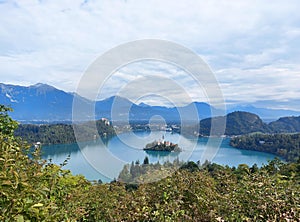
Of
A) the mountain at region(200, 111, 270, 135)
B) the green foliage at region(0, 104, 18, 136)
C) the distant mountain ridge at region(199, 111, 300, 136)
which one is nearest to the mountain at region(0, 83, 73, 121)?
the mountain at region(200, 111, 270, 135)

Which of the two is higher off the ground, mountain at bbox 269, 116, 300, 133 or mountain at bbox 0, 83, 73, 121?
mountain at bbox 0, 83, 73, 121

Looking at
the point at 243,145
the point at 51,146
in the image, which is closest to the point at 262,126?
the point at 243,145

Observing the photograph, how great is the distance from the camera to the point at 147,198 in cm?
277

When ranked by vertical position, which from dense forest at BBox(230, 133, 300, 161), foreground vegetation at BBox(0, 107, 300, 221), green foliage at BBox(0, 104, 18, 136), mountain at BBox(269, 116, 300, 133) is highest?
mountain at BBox(269, 116, 300, 133)

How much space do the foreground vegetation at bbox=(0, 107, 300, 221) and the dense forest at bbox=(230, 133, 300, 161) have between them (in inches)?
1805

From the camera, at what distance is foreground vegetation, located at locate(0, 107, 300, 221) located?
4.04ft

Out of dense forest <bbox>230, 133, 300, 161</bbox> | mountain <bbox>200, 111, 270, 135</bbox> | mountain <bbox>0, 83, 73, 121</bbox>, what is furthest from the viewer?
mountain <bbox>0, 83, 73, 121</bbox>

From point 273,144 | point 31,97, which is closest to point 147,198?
point 273,144

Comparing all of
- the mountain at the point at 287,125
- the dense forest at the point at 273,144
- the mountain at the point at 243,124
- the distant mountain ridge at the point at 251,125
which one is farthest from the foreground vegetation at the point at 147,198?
the mountain at the point at 287,125

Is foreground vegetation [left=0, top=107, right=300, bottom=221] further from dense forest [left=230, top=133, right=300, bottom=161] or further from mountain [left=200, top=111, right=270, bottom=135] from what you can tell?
mountain [left=200, top=111, right=270, bottom=135]

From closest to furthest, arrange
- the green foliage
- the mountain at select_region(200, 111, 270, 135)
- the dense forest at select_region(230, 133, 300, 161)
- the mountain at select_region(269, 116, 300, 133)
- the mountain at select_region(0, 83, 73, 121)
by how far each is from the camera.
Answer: the green foliage → the dense forest at select_region(230, 133, 300, 161) → the mountain at select_region(200, 111, 270, 135) → the mountain at select_region(269, 116, 300, 133) → the mountain at select_region(0, 83, 73, 121)

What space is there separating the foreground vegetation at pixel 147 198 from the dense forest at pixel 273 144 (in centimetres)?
4584

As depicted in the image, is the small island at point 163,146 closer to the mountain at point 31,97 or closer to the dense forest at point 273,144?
the dense forest at point 273,144

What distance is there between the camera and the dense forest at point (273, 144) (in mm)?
46088
